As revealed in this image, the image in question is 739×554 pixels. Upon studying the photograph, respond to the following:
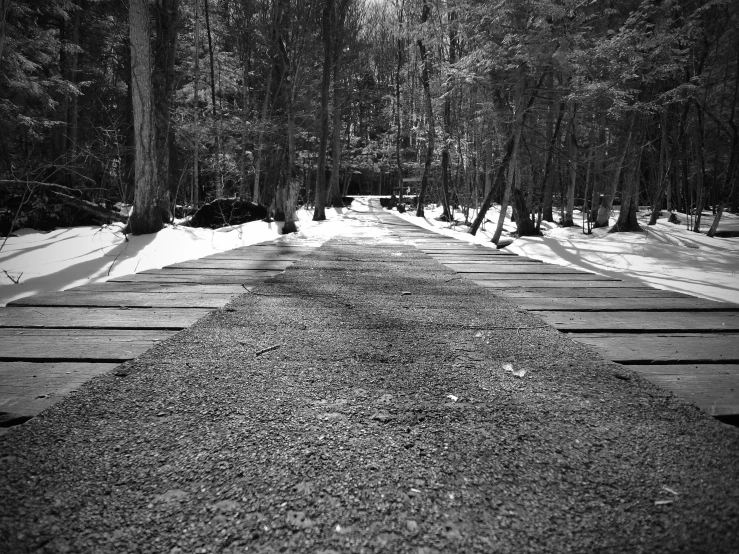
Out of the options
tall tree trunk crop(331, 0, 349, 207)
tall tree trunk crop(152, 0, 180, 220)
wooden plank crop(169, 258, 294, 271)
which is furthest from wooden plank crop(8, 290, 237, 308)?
tall tree trunk crop(331, 0, 349, 207)

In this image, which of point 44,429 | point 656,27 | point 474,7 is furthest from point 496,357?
point 656,27

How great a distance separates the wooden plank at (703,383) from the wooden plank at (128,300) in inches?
93.8

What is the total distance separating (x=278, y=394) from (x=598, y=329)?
5.89 feet

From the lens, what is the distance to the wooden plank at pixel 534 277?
3746 millimetres

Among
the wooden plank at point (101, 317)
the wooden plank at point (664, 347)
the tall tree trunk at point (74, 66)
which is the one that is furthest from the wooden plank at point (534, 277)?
the tall tree trunk at point (74, 66)

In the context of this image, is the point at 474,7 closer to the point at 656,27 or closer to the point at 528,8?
the point at 528,8

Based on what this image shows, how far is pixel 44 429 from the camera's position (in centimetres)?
111

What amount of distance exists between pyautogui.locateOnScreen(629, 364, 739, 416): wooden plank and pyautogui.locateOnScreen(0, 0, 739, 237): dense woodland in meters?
5.69

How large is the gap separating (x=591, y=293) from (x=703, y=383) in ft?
5.74

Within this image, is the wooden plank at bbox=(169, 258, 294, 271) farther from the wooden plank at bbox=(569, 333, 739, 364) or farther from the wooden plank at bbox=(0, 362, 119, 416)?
the wooden plank at bbox=(569, 333, 739, 364)

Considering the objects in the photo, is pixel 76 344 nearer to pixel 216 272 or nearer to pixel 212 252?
pixel 216 272

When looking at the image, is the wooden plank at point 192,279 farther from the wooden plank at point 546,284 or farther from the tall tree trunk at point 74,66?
the tall tree trunk at point 74,66

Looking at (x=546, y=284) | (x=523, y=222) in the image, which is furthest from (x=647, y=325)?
(x=523, y=222)

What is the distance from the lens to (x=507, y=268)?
4.48 metres
